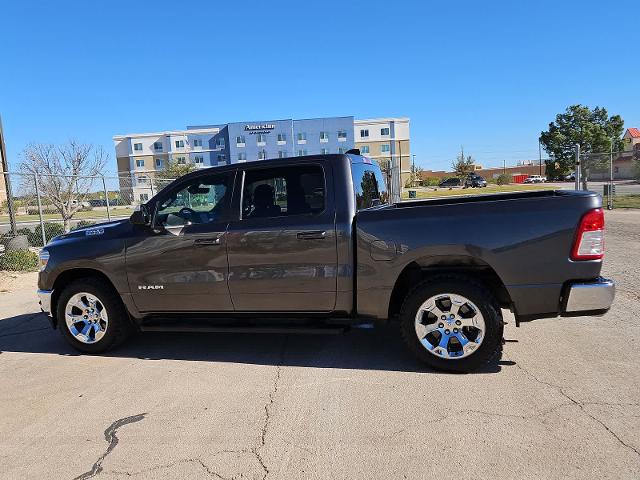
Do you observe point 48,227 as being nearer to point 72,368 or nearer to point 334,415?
point 72,368

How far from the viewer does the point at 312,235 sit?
168 inches

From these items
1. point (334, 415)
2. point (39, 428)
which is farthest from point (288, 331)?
point (39, 428)

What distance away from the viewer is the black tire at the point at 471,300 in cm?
395

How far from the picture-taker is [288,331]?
4.36 m

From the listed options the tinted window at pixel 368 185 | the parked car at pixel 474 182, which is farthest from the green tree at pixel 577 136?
the tinted window at pixel 368 185

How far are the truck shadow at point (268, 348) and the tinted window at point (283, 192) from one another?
1.30m

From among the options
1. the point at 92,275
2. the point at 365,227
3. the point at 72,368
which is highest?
the point at 365,227

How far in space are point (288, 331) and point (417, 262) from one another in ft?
4.36

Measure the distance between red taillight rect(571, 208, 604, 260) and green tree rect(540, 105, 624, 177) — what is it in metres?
36.4

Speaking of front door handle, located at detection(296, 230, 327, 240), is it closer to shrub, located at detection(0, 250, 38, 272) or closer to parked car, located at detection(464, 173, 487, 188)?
shrub, located at detection(0, 250, 38, 272)

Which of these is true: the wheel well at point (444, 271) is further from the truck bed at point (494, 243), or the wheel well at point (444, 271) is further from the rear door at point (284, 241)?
the rear door at point (284, 241)

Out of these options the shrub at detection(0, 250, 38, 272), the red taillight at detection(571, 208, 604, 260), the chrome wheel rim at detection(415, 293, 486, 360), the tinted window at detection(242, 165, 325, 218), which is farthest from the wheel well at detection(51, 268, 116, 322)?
the shrub at detection(0, 250, 38, 272)

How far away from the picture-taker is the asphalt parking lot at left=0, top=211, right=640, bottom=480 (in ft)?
9.48

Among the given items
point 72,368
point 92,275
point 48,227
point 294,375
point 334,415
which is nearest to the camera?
point 334,415
